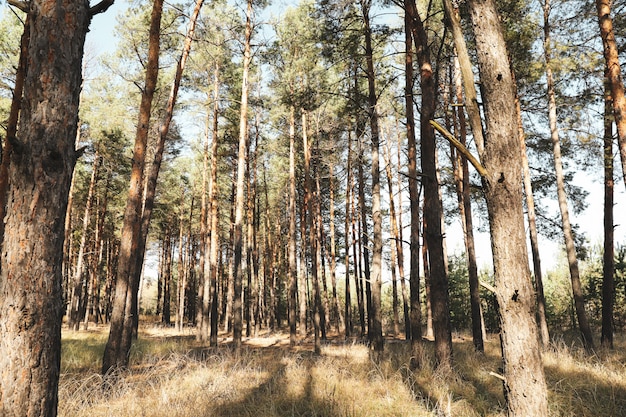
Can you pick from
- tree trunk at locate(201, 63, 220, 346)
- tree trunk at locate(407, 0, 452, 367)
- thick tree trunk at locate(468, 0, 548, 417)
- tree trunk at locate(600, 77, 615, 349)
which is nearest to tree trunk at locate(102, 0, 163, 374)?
tree trunk at locate(201, 63, 220, 346)

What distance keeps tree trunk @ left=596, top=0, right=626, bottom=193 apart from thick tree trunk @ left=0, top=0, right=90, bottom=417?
351 inches

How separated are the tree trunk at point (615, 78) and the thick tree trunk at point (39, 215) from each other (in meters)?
8.92

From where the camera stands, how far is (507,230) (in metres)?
2.40

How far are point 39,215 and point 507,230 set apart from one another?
336cm

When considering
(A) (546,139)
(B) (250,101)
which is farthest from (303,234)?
(A) (546,139)

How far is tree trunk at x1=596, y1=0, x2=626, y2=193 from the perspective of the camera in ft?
22.2

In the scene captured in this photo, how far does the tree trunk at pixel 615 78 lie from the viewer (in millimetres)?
6773

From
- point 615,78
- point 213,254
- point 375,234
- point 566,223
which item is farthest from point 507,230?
point 213,254

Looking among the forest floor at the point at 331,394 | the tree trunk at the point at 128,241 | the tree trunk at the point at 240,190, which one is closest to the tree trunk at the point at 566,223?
the forest floor at the point at 331,394

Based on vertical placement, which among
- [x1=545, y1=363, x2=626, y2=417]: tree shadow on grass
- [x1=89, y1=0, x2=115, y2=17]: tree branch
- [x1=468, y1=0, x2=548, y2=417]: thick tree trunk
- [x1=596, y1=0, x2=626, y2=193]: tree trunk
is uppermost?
[x1=596, y1=0, x2=626, y2=193]: tree trunk

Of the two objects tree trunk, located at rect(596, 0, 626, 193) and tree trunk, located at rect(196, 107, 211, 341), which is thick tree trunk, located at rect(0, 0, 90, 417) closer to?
tree trunk, located at rect(596, 0, 626, 193)

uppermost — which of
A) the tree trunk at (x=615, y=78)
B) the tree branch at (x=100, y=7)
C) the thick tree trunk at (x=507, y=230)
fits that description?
the tree trunk at (x=615, y=78)

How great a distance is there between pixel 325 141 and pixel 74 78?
16041 millimetres

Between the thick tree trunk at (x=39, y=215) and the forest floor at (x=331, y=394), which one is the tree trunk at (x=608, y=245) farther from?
the thick tree trunk at (x=39, y=215)
